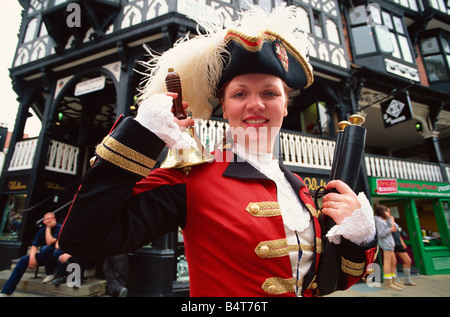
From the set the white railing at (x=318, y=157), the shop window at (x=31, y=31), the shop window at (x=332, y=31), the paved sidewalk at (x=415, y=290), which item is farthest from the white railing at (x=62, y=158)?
the shop window at (x=332, y=31)

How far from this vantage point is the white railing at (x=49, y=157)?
7539 mm

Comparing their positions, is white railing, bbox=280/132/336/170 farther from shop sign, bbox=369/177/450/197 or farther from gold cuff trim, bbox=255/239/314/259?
gold cuff trim, bbox=255/239/314/259

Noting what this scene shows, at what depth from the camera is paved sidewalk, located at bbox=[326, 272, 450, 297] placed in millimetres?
5430

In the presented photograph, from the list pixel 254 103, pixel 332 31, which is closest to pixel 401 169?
pixel 332 31

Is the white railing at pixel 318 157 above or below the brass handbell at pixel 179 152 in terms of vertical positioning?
above

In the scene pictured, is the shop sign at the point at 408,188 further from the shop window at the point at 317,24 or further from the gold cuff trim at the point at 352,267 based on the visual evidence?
the gold cuff trim at the point at 352,267

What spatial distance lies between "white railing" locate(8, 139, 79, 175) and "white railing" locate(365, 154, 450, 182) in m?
11.0

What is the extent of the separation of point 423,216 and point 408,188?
2.60 m

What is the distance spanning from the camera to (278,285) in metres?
0.93

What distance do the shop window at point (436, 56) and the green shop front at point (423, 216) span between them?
5.50 m
